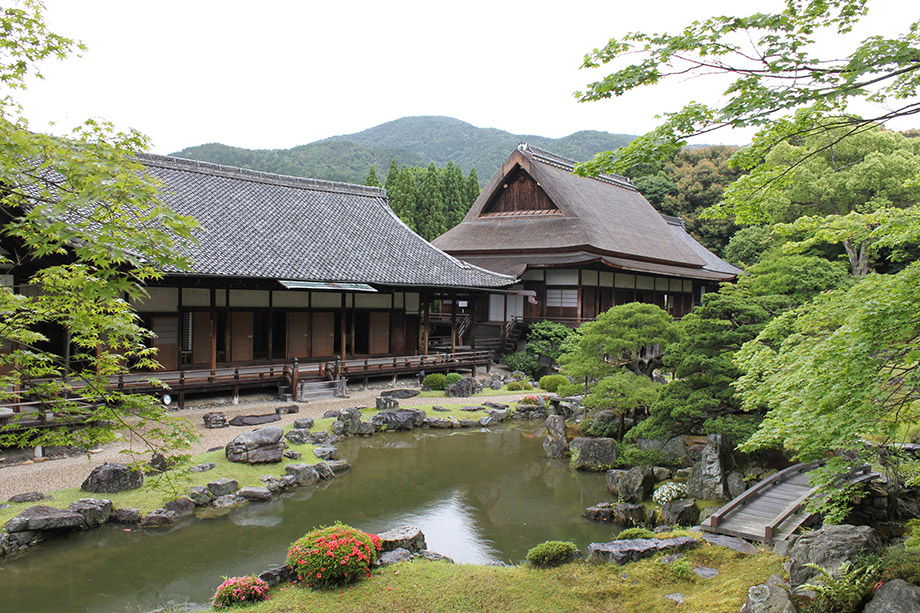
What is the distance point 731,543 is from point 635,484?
3350 mm

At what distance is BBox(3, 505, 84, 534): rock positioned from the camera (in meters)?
9.45

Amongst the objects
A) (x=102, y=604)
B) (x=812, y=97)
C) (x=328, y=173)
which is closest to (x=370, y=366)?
(x=102, y=604)

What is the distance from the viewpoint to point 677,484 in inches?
470

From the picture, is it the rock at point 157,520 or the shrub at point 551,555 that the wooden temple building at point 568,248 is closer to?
the rock at point 157,520

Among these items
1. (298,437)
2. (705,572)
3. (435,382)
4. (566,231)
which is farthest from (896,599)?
(566,231)

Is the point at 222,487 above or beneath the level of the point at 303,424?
beneath

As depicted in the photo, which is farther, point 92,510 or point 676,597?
point 92,510

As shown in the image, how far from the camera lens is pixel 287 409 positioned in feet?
58.5

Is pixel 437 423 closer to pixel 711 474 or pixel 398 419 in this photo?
pixel 398 419

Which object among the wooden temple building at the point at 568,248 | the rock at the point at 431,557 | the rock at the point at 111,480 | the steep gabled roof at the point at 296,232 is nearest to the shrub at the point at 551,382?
the steep gabled roof at the point at 296,232

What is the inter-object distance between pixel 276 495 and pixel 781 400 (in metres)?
9.63

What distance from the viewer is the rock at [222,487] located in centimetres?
1170

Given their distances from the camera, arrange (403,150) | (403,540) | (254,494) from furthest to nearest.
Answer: (403,150)
(254,494)
(403,540)

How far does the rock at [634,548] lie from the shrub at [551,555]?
1.19 feet
